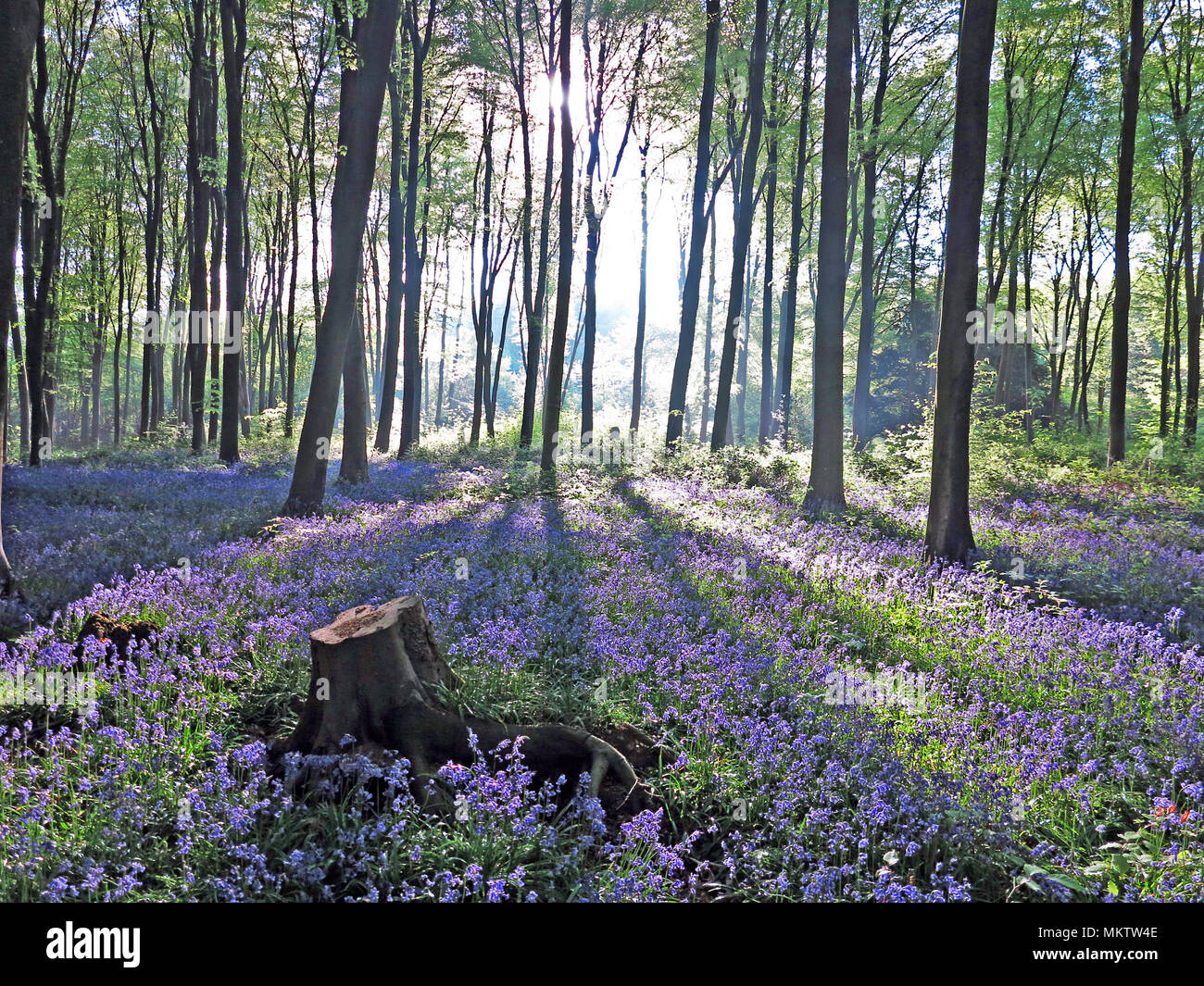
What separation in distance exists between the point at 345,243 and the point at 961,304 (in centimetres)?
954

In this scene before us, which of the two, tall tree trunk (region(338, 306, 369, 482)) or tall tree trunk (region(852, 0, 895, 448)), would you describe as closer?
tall tree trunk (region(338, 306, 369, 482))

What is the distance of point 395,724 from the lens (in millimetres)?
3822

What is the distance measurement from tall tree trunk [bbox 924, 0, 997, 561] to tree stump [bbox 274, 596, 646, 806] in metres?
6.89

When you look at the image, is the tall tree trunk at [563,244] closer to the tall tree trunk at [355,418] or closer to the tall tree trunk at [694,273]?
the tall tree trunk at [694,273]

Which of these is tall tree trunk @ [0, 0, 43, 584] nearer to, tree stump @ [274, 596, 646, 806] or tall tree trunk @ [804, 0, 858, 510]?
tree stump @ [274, 596, 646, 806]

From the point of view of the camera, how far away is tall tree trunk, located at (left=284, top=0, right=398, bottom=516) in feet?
35.6

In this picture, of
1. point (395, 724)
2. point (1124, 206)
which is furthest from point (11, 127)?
point (1124, 206)

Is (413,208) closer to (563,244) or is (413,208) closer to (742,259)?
(563,244)

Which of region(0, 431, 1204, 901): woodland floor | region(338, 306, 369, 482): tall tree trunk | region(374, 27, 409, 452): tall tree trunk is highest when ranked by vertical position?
region(374, 27, 409, 452): tall tree trunk

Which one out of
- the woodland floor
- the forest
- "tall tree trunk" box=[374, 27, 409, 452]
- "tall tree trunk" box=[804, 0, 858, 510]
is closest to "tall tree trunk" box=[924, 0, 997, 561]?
the forest

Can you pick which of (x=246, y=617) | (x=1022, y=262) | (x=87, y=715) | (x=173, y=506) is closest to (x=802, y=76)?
(x=1022, y=262)

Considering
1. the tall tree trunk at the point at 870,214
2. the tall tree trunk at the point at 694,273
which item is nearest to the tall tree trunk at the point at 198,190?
the tall tree trunk at the point at 694,273
